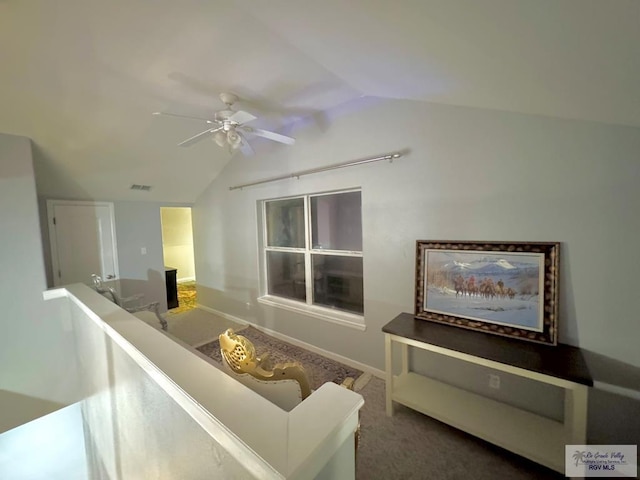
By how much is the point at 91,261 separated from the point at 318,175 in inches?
138

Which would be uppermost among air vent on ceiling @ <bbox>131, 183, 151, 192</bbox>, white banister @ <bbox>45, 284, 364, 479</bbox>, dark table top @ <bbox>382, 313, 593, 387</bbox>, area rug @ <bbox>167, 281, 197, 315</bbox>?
air vent on ceiling @ <bbox>131, 183, 151, 192</bbox>

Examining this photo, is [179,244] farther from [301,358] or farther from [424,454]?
[424,454]

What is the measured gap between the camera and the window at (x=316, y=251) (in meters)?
2.81

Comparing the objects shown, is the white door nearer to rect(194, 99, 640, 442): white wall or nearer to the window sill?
the window sill

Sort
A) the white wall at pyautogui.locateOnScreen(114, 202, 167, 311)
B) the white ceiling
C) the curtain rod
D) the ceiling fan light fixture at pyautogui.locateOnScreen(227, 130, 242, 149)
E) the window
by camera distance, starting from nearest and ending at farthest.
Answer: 1. the white ceiling
2. the ceiling fan light fixture at pyautogui.locateOnScreen(227, 130, 242, 149)
3. the curtain rod
4. the window
5. the white wall at pyautogui.locateOnScreen(114, 202, 167, 311)

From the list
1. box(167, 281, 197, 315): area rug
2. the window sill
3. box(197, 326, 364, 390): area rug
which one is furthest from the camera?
box(167, 281, 197, 315): area rug

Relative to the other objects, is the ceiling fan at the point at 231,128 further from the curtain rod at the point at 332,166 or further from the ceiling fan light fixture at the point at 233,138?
the curtain rod at the point at 332,166

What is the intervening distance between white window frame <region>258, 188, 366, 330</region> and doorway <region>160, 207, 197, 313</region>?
3491 millimetres

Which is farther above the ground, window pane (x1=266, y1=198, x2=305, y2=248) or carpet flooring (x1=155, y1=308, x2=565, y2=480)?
window pane (x1=266, y1=198, x2=305, y2=248)

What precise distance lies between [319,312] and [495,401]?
70.7 inches

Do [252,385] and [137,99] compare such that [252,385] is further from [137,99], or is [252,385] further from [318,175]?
[137,99]

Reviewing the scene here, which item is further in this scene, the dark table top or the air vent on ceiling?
the air vent on ceiling

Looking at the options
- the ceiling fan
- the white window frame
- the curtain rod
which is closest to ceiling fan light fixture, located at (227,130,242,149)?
the ceiling fan

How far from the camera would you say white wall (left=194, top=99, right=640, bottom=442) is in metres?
1.46
